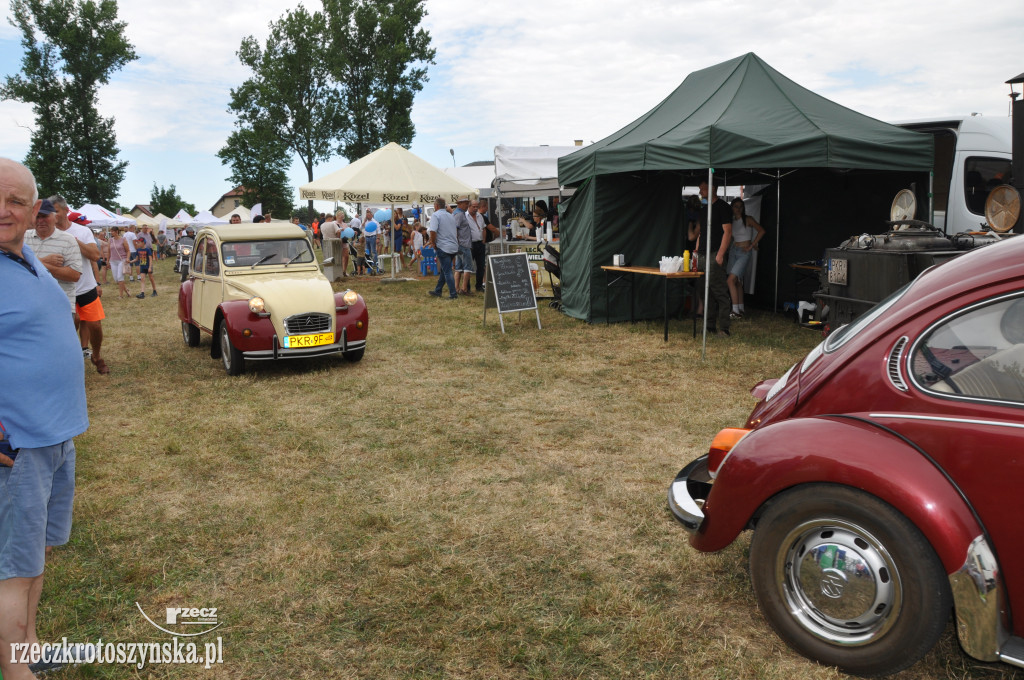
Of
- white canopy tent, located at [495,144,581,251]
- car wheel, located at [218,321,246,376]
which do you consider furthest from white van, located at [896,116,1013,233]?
car wheel, located at [218,321,246,376]

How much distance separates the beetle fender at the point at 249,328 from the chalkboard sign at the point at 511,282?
375 cm

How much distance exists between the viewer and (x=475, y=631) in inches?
121

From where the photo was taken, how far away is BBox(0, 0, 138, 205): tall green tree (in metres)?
43.4

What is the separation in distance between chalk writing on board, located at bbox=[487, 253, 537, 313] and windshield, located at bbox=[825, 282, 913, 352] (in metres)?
7.62

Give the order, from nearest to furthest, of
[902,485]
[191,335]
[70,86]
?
1. [902,485]
2. [191,335]
3. [70,86]

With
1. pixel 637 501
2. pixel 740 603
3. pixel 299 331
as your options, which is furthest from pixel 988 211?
pixel 299 331

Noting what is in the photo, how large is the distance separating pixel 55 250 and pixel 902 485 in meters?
6.93

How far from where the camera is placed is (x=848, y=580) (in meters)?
2.56

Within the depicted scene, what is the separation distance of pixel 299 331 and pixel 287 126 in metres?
47.0

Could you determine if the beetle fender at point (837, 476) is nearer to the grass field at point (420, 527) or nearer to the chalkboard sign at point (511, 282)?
the grass field at point (420, 527)

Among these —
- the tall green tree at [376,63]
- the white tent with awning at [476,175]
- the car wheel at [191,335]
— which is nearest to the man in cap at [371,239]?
the white tent with awning at [476,175]

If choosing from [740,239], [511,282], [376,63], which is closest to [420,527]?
[511,282]

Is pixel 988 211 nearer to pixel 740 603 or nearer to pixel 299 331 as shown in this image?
pixel 740 603

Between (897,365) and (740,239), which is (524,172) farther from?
(897,365)
